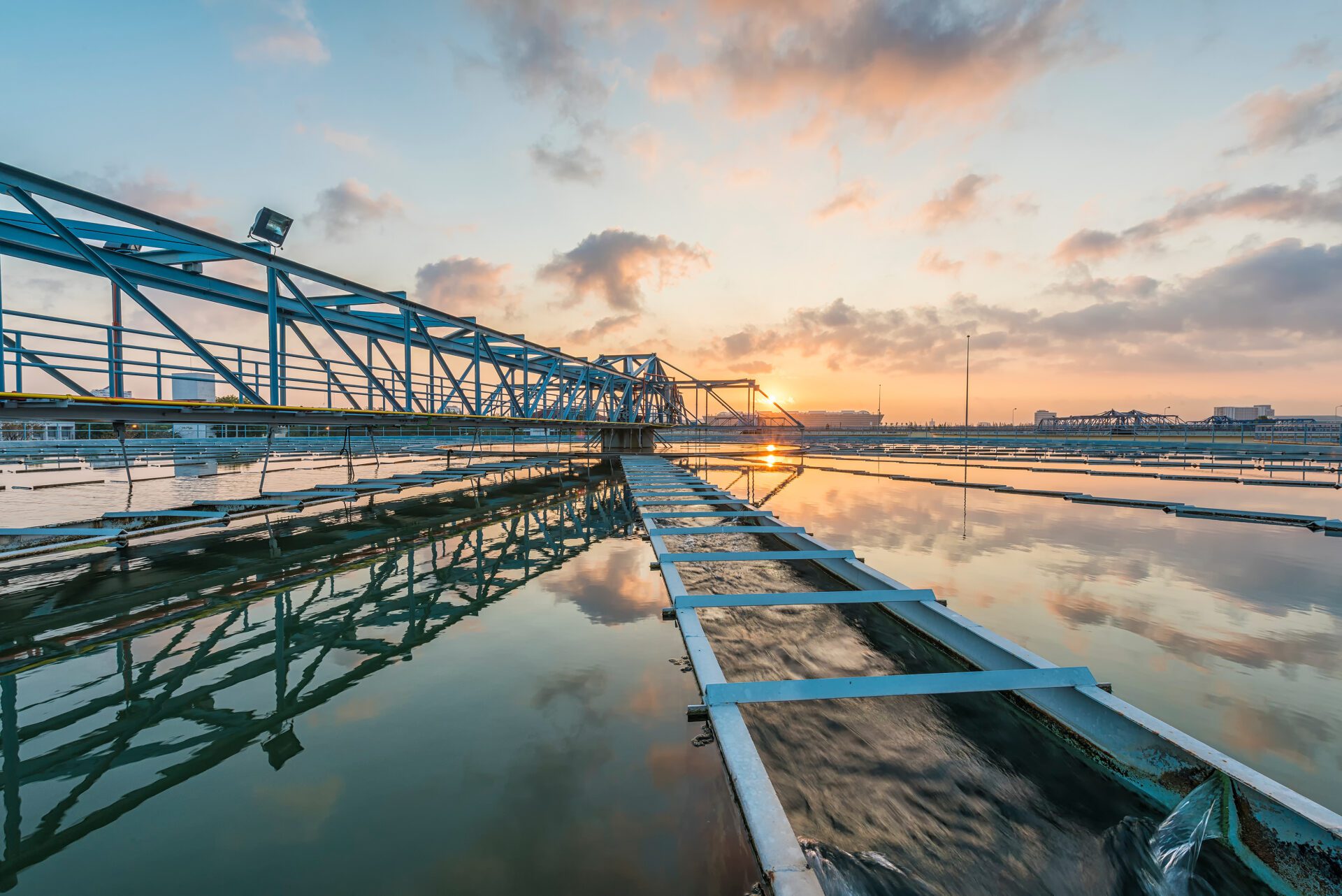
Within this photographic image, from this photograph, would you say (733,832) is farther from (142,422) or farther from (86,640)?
(142,422)

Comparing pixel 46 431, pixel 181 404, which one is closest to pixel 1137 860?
pixel 181 404

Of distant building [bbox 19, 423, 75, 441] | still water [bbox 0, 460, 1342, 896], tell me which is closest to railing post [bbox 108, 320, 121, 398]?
still water [bbox 0, 460, 1342, 896]

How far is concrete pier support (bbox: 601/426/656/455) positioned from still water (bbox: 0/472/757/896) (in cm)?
2708

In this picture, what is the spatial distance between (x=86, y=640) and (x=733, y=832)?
5.85 m

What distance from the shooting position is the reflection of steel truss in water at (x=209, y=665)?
8.92 feet

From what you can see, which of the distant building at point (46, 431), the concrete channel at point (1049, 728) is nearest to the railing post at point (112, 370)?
the concrete channel at point (1049, 728)

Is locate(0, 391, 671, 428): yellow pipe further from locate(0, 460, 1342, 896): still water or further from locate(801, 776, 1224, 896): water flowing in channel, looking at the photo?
locate(801, 776, 1224, 896): water flowing in channel

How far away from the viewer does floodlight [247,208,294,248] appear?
10.4 metres

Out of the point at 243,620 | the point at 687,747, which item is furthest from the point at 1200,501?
the point at 243,620

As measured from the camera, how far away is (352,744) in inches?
119

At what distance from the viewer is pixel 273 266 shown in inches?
358

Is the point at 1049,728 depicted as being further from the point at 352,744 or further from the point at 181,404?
the point at 181,404

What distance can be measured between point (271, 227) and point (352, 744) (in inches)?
470

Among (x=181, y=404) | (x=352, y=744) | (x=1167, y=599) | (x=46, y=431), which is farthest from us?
(x=46, y=431)
